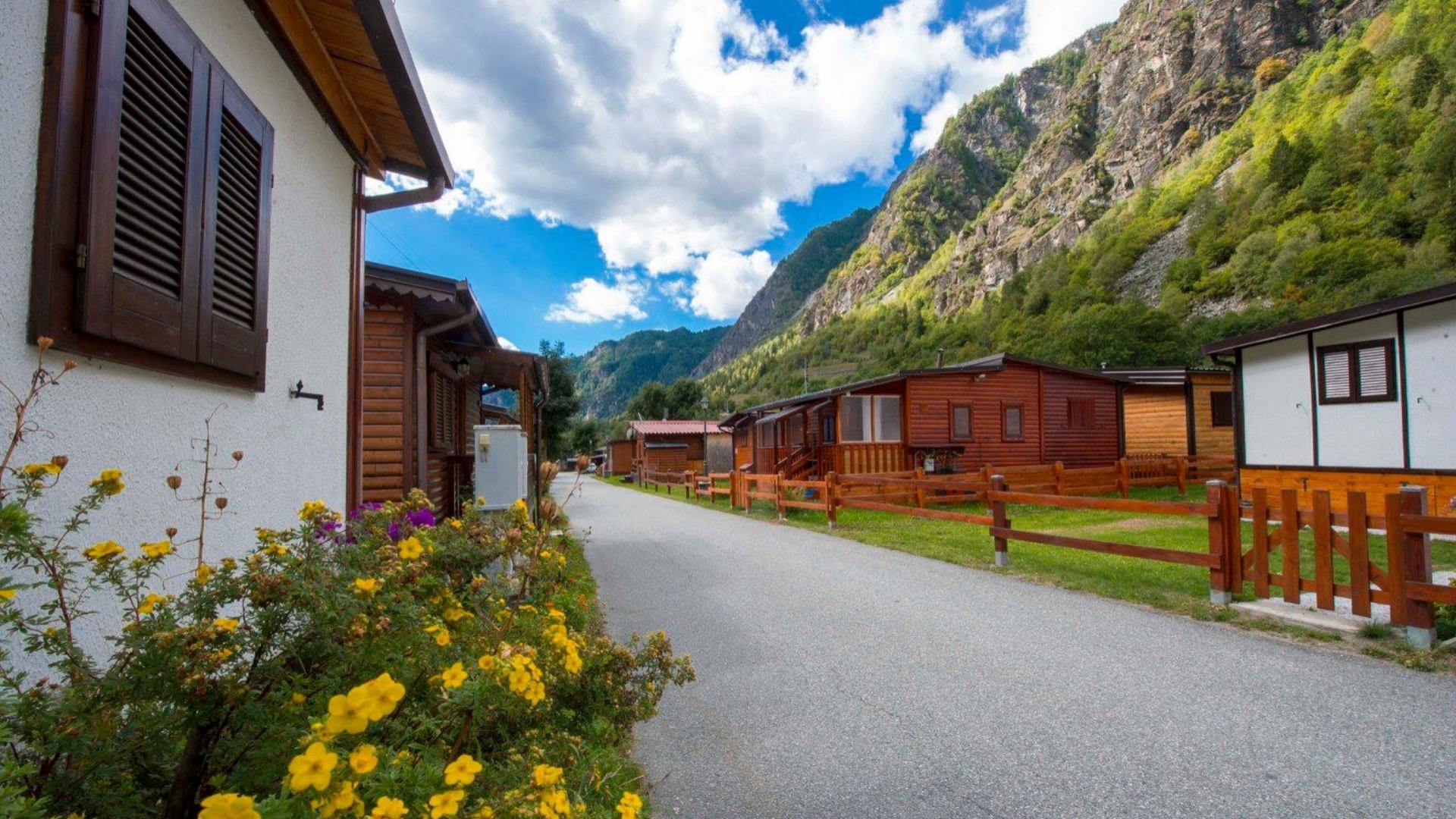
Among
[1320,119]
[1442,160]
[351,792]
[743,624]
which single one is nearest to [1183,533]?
[743,624]

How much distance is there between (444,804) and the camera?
1.10 metres

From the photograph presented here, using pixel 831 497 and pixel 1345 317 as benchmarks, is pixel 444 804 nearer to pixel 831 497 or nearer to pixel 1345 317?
pixel 831 497

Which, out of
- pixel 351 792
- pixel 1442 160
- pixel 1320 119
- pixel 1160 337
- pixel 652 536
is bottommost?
pixel 652 536

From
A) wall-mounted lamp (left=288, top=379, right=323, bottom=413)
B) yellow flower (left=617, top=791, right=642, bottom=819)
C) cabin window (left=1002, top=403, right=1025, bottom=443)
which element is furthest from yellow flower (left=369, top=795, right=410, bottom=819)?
cabin window (left=1002, top=403, right=1025, bottom=443)

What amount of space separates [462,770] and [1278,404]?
54.1 ft

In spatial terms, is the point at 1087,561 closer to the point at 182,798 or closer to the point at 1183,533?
the point at 1183,533

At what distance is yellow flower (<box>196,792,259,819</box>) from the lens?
2.84ft

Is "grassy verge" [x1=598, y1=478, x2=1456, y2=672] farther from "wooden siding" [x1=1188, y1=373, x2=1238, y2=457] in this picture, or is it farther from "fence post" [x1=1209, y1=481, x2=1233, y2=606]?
"wooden siding" [x1=1188, y1=373, x2=1238, y2=457]

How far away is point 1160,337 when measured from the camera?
4428 centimetres

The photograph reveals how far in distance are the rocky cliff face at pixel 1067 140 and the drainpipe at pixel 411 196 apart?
11036cm

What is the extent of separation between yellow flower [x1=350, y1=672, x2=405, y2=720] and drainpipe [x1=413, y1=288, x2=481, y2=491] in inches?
266

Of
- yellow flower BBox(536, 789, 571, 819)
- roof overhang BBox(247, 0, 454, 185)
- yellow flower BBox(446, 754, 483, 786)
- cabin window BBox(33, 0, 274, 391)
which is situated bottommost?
yellow flower BBox(536, 789, 571, 819)

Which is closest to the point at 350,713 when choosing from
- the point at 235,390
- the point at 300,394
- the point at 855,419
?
the point at 235,390

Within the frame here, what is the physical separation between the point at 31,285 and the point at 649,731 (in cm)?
313
